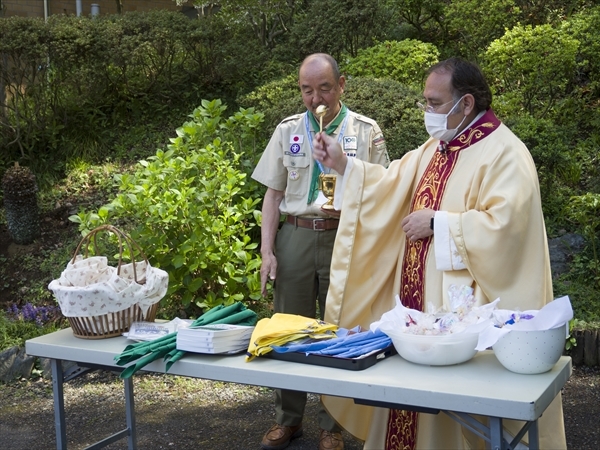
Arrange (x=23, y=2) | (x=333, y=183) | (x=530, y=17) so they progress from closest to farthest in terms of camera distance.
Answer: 1. (x=333, y=183)
2. (x=530, y=17)
3. (x=23, y=2)

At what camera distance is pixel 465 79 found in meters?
3.55

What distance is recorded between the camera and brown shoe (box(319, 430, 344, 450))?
449 cm

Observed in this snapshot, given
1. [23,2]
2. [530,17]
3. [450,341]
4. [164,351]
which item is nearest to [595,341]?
[450,341]

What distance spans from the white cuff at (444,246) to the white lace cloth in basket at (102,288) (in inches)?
49.3

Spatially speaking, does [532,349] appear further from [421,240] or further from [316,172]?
[316,172]

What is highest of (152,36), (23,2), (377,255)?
(23,2)

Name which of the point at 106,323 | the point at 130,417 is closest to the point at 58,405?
the point at 106,323

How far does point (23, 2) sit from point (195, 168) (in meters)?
8.64

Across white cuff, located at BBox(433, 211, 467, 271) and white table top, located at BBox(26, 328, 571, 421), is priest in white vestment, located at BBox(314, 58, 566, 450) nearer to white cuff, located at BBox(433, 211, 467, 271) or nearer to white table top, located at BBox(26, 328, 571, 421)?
white cuff, located at BBox(433, 211, 467, 271)

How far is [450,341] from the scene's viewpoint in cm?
302

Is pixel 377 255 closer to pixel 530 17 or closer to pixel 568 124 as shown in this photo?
pixel 568 124

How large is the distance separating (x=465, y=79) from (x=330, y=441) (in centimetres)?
211

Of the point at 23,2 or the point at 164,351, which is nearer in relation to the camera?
the point at 164,351

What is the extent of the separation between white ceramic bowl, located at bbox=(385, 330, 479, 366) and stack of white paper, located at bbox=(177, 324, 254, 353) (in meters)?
0.67
